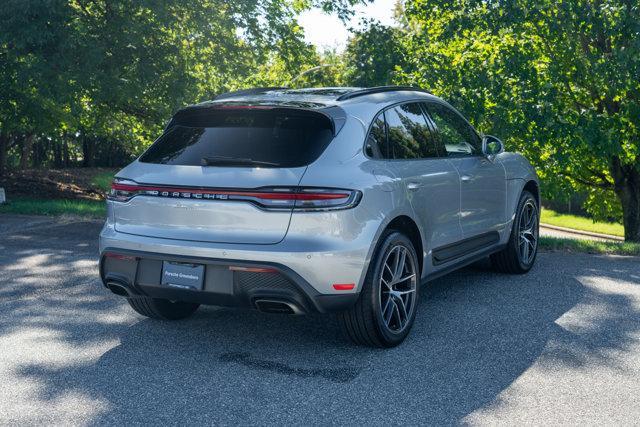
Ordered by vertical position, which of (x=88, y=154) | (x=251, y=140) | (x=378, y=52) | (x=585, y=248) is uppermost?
(x=378, y=52)

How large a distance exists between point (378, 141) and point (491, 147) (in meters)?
2.07

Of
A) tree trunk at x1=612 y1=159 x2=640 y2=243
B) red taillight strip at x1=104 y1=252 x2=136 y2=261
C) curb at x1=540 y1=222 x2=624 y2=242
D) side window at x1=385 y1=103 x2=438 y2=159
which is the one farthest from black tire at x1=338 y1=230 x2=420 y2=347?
curb at x1=540 y1=222 x2=624 y2=242

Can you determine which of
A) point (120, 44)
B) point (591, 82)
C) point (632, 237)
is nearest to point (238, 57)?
point (120, 44)

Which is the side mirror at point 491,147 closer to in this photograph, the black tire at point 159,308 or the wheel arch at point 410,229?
the wheel arch at point 410,229

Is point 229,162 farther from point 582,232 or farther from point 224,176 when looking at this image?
point 582,232

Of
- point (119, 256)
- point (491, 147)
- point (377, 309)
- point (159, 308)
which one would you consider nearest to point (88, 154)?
point (491, 147)

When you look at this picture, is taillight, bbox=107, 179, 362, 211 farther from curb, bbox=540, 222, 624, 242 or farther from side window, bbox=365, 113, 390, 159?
curb, bbox=540, 222, 624, 242

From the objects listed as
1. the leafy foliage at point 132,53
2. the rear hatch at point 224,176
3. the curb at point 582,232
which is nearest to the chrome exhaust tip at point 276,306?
the rear hatch at point 224,176

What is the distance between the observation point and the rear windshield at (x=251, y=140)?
4.83 meters

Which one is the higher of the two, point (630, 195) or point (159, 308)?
point (630, 195)

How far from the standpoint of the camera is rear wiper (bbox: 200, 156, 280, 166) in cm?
478

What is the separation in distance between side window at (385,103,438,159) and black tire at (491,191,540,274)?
6.19ft

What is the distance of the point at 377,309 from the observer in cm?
501

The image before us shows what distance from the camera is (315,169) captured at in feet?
15.4
